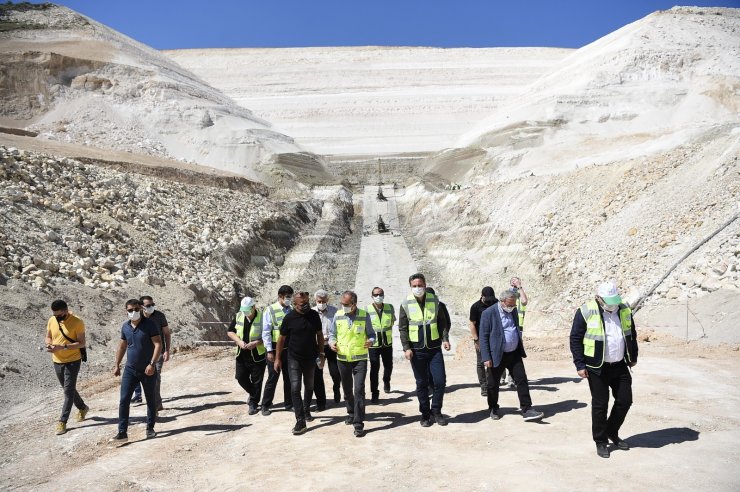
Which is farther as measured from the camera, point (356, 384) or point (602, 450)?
point (356, 384)

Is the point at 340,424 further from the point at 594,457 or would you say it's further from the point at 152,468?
the point at 594,457

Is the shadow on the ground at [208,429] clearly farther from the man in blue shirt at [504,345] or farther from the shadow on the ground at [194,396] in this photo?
the man in blue shirt at [504,345]

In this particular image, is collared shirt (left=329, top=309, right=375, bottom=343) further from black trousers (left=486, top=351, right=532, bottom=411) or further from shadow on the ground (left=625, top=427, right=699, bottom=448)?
shadow on the ground (left=625, top=427, right=699, bottom=448)

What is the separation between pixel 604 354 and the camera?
6.00 metres

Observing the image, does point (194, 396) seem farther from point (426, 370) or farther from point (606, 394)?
point (606, 394)

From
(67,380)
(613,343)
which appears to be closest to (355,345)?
(613,343)

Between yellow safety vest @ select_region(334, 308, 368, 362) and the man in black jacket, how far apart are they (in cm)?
242

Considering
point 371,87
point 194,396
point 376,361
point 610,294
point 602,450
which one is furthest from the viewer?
point 371,87

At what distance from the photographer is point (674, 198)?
750 inches

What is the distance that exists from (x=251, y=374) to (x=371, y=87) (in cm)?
8640

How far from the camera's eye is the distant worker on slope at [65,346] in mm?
8047

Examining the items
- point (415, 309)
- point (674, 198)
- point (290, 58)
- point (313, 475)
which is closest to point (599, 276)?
point (674, 198)

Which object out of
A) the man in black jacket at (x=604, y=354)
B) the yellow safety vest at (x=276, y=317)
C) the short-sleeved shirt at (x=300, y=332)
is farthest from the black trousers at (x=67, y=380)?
the man in black jacket at (x=604, y=354)

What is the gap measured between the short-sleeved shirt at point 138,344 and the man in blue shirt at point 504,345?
3960 millimetres
